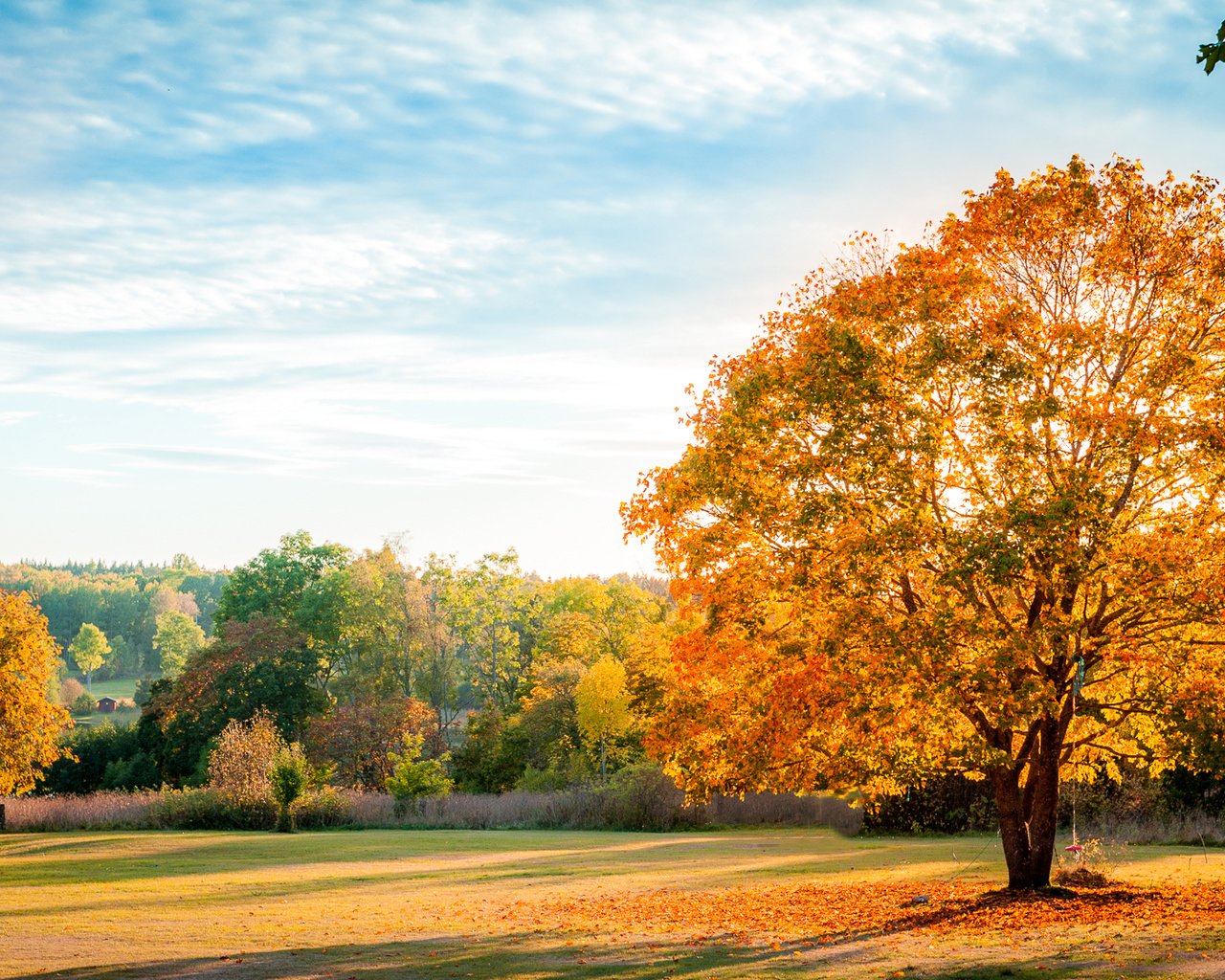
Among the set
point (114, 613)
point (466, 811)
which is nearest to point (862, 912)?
point (466, 811)

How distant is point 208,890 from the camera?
72.6 ft

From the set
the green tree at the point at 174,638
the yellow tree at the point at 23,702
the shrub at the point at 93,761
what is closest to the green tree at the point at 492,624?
the shrub at the point at 93,761

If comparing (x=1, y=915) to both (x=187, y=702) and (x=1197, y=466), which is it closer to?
(x=1197, y=466)

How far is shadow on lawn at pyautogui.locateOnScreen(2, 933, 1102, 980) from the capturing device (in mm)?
12352

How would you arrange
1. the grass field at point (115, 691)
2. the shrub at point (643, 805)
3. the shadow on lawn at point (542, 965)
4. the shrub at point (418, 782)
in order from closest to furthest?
the shadow on lawn at point (542, 965)
the shrub at point (643, 805)
the shrub at point (418, 782)
the grass field at point (115, 691)

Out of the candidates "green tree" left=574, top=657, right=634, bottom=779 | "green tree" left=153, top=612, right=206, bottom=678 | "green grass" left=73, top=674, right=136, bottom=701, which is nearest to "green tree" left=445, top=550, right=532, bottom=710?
"green tree" left=574, top=657, right=634, bottom=779

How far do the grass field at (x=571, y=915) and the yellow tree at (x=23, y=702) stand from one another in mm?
4557

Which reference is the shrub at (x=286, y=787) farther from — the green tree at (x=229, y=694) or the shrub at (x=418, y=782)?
the green tree at (x=229, y=694)

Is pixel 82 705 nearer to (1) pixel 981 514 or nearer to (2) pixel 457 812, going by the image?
(2) pixel 457 812

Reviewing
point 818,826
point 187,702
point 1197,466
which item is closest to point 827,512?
point 1197,466

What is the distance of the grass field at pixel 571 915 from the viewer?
13.0 m

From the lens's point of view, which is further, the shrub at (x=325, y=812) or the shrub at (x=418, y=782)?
the shrub at (x=418, y=782)

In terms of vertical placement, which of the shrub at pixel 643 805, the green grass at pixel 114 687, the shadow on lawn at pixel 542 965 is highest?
the green grass at pixel 114 687

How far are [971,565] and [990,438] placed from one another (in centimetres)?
228
